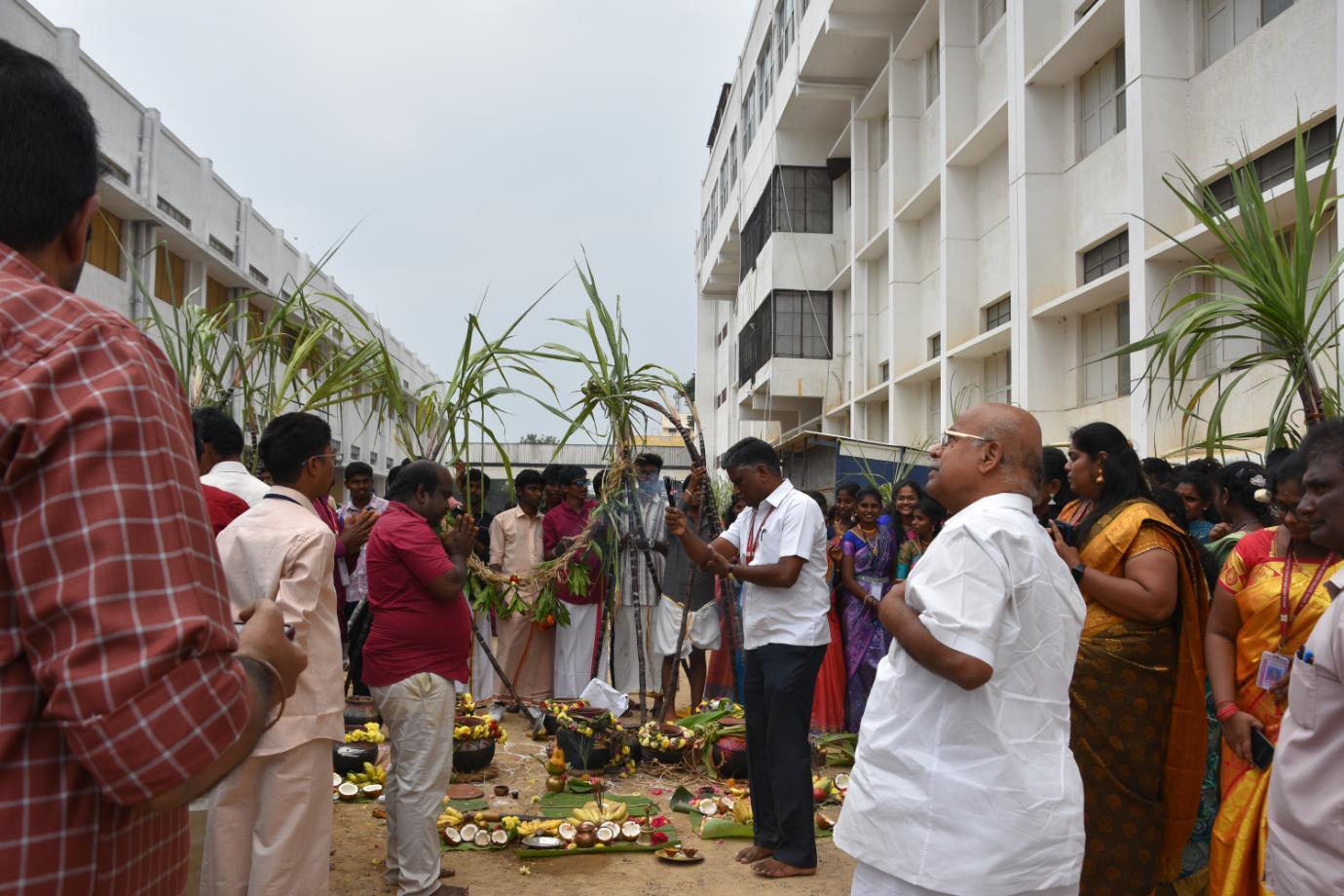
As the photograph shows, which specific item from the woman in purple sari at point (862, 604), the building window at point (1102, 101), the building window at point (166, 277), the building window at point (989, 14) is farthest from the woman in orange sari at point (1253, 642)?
the building window at point (166, 277)

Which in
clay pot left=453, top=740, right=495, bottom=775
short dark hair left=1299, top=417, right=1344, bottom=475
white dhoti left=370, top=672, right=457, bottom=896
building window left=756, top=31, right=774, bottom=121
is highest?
building window left=756, top=31, right=774, bottom=121

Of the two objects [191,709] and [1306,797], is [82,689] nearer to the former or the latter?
[191,709]

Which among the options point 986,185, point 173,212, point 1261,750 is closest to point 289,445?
point 1261,750

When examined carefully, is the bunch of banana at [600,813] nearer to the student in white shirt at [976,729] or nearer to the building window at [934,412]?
the student in white shirt at [976,729]

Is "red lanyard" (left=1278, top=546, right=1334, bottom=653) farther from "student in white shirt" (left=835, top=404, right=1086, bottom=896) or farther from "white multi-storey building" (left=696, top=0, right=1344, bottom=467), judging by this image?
"white multi-storey building" (left=696, top=0, right=1344, bottom=467)

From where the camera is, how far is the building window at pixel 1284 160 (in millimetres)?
8656

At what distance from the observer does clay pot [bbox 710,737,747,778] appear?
20.4ft

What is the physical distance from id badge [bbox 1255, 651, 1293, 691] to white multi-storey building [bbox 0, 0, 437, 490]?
12245mm

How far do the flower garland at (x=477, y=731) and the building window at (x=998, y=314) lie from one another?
460 inches

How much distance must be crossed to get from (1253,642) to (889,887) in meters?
1.72

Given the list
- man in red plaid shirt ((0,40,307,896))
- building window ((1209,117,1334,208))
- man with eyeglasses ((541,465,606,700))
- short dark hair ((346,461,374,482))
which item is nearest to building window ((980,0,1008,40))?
building window ((1209,117,1334,208))

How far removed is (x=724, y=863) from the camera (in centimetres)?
485

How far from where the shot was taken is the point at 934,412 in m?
19.0

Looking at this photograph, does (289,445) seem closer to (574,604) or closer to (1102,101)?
(574,604)
